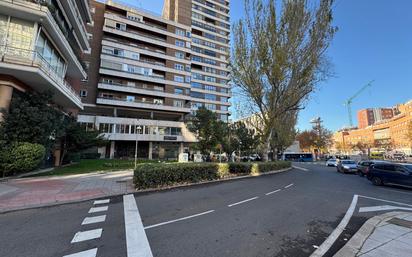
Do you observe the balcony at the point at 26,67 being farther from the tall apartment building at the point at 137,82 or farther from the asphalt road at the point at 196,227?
the tall apartment building at the point at 137,82

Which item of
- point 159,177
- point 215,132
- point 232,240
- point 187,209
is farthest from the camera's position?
point 215,132

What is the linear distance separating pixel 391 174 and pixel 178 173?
14.1m

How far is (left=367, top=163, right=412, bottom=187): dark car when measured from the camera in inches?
464

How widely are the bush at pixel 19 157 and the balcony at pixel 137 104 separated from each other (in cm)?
2826

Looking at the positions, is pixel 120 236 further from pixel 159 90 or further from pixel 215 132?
pixel 159 90

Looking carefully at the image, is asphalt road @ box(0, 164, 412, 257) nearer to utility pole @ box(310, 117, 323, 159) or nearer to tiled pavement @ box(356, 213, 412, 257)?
tiled pavement @ box(356, 213, 412, 257)

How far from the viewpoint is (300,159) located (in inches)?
2205

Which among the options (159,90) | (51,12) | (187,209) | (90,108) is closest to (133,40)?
(159,90)

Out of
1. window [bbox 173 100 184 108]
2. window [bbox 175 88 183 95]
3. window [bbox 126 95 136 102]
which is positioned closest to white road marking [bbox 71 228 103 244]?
window [bbox 126 95 136 102]

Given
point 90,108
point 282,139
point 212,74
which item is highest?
point 212,74

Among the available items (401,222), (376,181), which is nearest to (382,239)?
(401,222)

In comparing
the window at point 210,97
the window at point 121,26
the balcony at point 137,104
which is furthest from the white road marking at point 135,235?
the window at point 210,97

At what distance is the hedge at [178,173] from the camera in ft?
33.7

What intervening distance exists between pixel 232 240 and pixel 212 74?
181 feet
